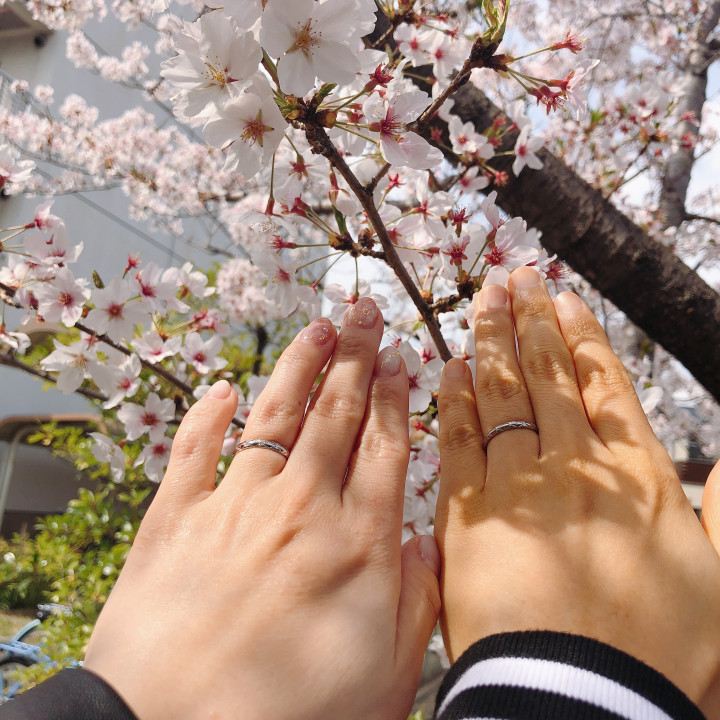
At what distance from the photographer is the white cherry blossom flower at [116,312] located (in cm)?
149

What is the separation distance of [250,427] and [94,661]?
390mm

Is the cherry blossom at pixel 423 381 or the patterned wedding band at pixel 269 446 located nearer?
the patterned wedding band at pixel 269 446

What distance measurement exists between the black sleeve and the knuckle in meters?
0.78

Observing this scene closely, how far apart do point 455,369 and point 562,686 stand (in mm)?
549

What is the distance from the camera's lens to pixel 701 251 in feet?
15.4

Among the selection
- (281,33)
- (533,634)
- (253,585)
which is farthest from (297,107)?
(533,634)

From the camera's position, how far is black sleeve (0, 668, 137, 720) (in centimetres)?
58

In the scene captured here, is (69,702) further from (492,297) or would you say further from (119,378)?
(119,378)

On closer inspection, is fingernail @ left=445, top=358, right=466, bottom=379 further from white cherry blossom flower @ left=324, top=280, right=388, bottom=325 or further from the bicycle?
the bicycle

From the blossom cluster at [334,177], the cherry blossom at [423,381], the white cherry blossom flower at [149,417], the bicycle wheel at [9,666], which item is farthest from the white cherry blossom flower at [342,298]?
the bicycle wheel at [9,666]

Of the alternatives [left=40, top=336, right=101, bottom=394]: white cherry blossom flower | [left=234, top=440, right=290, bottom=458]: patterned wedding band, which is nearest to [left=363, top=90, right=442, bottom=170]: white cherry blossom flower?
[left=234, top=440, right=290, bottom=458]: patterned wedding band

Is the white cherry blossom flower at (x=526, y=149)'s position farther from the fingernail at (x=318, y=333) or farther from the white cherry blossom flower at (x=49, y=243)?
the white cherry blossom flower at (x=49, y=243)

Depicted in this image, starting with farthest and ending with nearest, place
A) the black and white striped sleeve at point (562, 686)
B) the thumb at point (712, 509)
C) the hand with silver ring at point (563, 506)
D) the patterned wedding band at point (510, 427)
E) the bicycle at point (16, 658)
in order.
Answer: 1. the bicycle at point (16, 658)
2. the patterned wedding band at point (510, 427)
3. the thumb at point (712, 509)
4. the hand with silver ring at point (563, 506)
5. the black and white striped sleeve at point (562, 686)

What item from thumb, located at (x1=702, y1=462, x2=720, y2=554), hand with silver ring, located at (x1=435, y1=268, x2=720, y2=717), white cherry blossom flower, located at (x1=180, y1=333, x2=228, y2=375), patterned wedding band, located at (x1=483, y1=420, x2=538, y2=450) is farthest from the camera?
white cherry blossom flower, located at (x1=180, y1=333, x2=228, y2=375)
